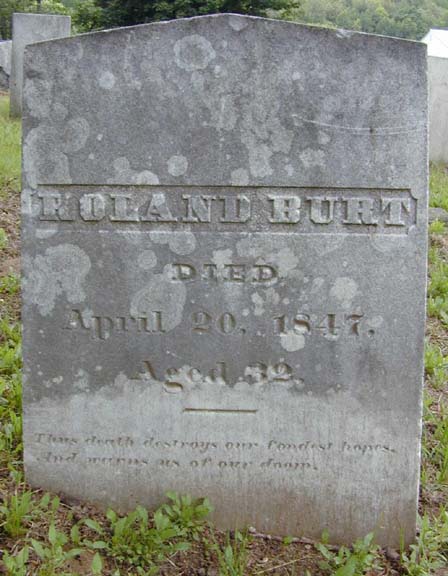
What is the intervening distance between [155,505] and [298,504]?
0.59 m

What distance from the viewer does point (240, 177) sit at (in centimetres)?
264

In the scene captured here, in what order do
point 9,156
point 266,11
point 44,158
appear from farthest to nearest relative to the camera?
1. point 266,11
2. point 9,156
3. point 44,158

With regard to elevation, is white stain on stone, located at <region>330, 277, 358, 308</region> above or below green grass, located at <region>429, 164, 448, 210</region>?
below

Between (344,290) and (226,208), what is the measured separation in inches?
21.6

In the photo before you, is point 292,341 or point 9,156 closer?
point 292,341

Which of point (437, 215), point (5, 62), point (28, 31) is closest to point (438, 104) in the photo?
point (437, 215)

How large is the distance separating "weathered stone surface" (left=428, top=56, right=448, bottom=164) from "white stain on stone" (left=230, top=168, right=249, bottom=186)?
28.1ft

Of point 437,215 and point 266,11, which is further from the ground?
point 266,11

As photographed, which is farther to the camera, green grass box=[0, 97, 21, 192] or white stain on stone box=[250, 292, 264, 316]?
green grass box=[0, 97, 21, 192]

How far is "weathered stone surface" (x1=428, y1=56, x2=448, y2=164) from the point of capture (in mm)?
10578

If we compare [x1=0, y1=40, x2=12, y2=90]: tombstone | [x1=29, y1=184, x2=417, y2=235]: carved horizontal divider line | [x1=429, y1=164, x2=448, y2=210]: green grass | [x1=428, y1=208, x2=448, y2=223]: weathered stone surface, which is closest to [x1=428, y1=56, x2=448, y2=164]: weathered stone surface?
[x1=429, y1=164, x2=448, y2=210]: green grass

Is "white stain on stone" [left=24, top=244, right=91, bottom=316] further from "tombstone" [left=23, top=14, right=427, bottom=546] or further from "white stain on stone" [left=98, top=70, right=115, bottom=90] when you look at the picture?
"white stain on stone" [left=98, top=70, right=115, bottom=90]

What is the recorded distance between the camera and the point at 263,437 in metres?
2.87

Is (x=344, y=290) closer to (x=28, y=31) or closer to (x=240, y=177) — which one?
(x=240, y=177)
